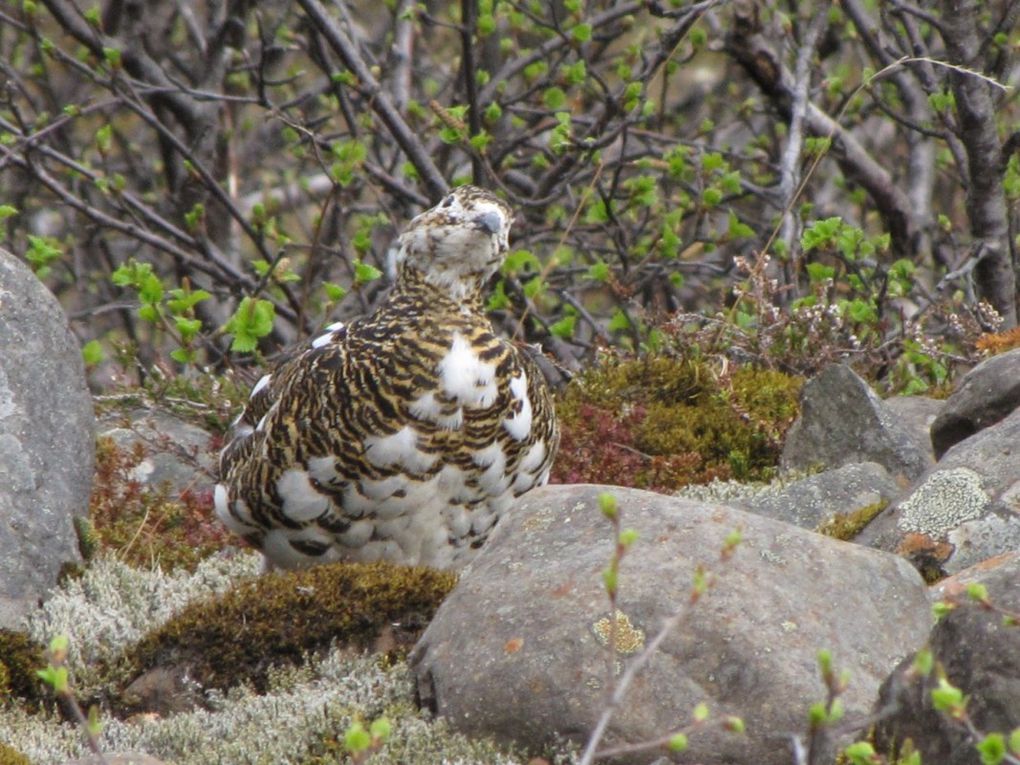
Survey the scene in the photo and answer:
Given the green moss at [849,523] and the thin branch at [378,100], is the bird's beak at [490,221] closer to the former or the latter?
the green moss at [849,523]

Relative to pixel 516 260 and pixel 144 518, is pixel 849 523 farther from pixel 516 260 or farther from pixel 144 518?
pixel 144 518

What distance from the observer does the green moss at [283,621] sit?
14.3 feet

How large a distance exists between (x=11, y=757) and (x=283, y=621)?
94 centimetres

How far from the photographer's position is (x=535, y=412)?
490 cm

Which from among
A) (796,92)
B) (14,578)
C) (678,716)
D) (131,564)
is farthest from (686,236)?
(678,716)

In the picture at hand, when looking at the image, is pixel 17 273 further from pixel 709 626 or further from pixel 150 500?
pixel 709 626

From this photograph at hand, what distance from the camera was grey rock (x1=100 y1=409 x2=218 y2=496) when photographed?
20.8ft

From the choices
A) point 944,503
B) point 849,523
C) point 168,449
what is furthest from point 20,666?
point 944,503

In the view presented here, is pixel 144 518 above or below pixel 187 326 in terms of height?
below

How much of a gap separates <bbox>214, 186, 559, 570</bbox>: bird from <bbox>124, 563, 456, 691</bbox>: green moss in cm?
23

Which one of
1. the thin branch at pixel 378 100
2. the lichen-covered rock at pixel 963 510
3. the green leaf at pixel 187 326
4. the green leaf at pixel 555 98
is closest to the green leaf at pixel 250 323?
the green leaf at pixel 187 326

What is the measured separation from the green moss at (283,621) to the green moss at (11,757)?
69 cm

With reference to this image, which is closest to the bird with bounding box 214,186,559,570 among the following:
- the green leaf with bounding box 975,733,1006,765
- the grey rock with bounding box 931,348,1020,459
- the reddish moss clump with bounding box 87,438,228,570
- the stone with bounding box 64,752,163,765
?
the reddish moss clump with bounding box 87,438,228,570

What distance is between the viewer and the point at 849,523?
4945mm
